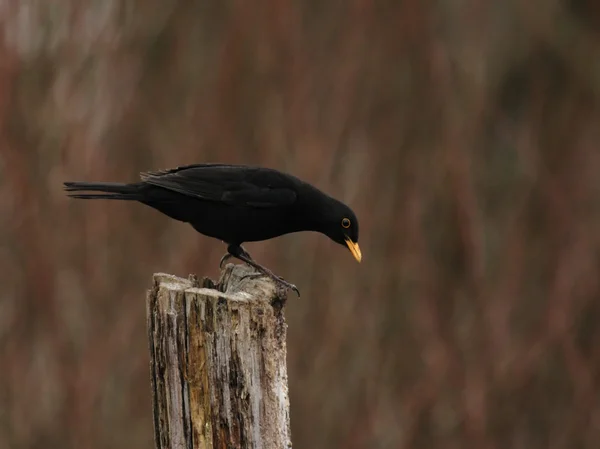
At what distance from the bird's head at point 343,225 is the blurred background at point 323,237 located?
131 cm

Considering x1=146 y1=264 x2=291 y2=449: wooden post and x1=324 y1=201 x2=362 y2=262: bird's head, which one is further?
A: x1=324 y1=201 x2=362 y2=262: bird's head

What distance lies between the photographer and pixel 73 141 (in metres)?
5.71

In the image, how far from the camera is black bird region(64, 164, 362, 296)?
4.08m

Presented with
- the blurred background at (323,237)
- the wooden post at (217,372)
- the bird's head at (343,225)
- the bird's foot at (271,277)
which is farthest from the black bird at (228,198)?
the blurred background at (323,237)

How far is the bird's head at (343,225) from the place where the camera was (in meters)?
4.42

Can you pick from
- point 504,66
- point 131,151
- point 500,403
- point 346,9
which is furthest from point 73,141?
point 504,66

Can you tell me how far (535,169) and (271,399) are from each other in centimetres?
448

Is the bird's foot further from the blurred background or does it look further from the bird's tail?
the blurred background

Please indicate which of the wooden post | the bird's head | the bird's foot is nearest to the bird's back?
the bird's head

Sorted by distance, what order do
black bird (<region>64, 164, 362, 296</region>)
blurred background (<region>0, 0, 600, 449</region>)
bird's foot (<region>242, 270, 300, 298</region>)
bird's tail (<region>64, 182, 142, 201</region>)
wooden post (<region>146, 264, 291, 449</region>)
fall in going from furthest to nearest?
blurred background (<region>0, 0, 600, 449</region>)
black bird (<region>64, 164, 362, 296</region>)
bird's tail (<region>64, 182, 142, 201</region>)
bird's foot (<region>242, 270, 300, 298</region>)
wooden post (<region>146, 264, 291, 449</region>)

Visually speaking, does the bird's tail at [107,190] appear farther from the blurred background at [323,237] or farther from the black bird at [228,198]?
the blurred background at [323,237]

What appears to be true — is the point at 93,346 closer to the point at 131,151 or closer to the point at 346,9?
the point at 131,151

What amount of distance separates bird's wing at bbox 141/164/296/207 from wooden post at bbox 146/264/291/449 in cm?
111

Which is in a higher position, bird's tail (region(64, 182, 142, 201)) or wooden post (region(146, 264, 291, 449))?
bird's tail (region(64, 182, 142, 201))
